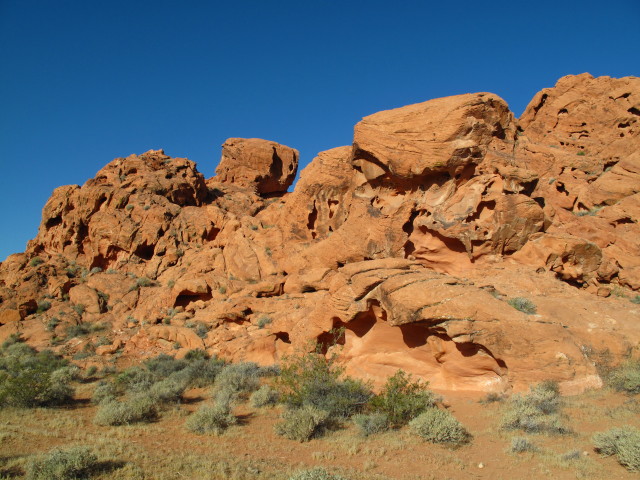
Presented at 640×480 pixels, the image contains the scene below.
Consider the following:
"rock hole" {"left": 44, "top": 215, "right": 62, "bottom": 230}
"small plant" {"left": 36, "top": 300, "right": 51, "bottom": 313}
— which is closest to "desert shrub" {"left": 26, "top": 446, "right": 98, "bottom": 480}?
"small plant" {"left": 36, "top": 300, "right": 51, "bottom": 313}

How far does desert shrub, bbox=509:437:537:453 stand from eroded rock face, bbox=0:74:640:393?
2.67m

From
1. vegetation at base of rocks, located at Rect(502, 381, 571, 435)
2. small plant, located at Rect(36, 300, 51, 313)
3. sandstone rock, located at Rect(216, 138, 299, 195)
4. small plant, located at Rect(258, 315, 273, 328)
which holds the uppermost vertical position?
sandstone rock, located at Rect(216, 138, 299, 195)

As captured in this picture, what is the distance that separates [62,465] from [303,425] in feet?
14.3

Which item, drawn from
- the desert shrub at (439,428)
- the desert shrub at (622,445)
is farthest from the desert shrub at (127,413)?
the desert shrub at (622,445)

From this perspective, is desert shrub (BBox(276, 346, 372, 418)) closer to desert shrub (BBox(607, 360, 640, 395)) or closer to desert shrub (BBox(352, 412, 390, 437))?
desert shrub (BBox(352, 412, 390, 437))

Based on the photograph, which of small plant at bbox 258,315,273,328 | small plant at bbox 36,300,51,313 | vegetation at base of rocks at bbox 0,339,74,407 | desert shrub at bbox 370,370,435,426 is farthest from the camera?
small plant at bbox 36,300,51,313

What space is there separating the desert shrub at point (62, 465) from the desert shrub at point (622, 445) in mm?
8282

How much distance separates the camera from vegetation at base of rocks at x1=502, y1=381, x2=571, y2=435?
766 cm

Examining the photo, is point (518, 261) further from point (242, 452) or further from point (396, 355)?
point (242, 452)

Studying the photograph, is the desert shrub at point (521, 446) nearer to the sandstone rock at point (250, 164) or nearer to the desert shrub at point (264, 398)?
the desert shrub at point (264, 398)

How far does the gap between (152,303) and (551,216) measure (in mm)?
20185

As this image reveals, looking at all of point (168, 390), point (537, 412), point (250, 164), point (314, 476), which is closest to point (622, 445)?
point (537, 412)

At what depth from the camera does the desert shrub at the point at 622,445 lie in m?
5.93

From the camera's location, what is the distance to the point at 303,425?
8.20 metres
